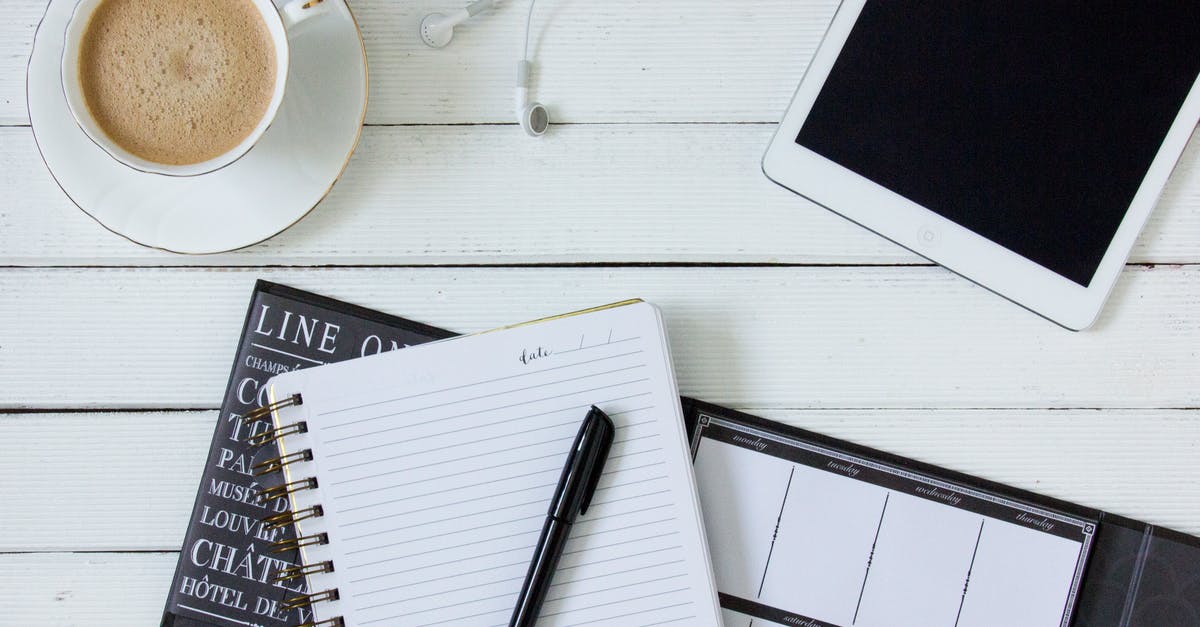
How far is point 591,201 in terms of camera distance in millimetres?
622

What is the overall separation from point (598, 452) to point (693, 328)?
0.13m

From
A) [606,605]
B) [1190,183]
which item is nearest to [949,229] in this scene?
[1190,183]

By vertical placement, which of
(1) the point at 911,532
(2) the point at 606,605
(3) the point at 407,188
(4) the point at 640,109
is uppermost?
(4) the point at 640,109

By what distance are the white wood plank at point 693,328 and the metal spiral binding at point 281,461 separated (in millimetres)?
86

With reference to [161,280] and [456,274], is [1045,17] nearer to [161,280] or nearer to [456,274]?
[456,274]

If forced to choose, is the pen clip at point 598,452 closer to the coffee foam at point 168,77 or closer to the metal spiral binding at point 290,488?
the metal spiral binding at point 290,488

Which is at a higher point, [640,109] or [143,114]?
[640,109]

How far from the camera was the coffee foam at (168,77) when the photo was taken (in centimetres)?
52

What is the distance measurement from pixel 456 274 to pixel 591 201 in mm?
120

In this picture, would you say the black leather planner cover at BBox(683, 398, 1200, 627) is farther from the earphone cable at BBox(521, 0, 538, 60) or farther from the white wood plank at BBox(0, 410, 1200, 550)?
the earphone cable at BBox(521, 0, 538, 60)

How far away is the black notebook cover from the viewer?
60cm

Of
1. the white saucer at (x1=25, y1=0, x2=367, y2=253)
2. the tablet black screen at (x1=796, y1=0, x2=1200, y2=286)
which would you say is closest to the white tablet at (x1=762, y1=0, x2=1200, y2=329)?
the tablet black screen at (x1=796, y1=0, x2=1200, y2=286)

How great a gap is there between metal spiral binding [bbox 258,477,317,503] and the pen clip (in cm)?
20

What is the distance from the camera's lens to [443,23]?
60cm
